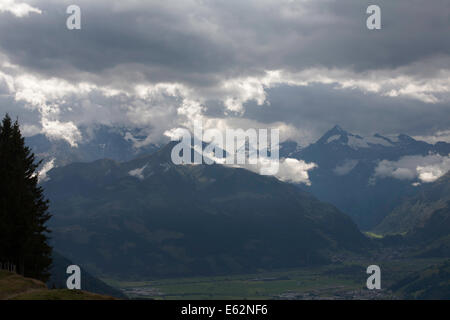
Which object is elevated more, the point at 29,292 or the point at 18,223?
the point at 18,223

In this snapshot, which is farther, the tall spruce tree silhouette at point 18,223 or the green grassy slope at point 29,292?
the tall spruce tree silhouette at point 18,223

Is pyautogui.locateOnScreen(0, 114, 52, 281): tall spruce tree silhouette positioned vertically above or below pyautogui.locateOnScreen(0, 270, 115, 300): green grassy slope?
above

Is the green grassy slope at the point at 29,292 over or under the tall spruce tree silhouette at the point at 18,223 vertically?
under

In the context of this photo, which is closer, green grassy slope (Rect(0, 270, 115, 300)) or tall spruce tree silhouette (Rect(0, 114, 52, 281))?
green grassy slope (Rect(0, 270, 115, 300))

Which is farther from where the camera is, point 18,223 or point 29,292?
point 18,223
